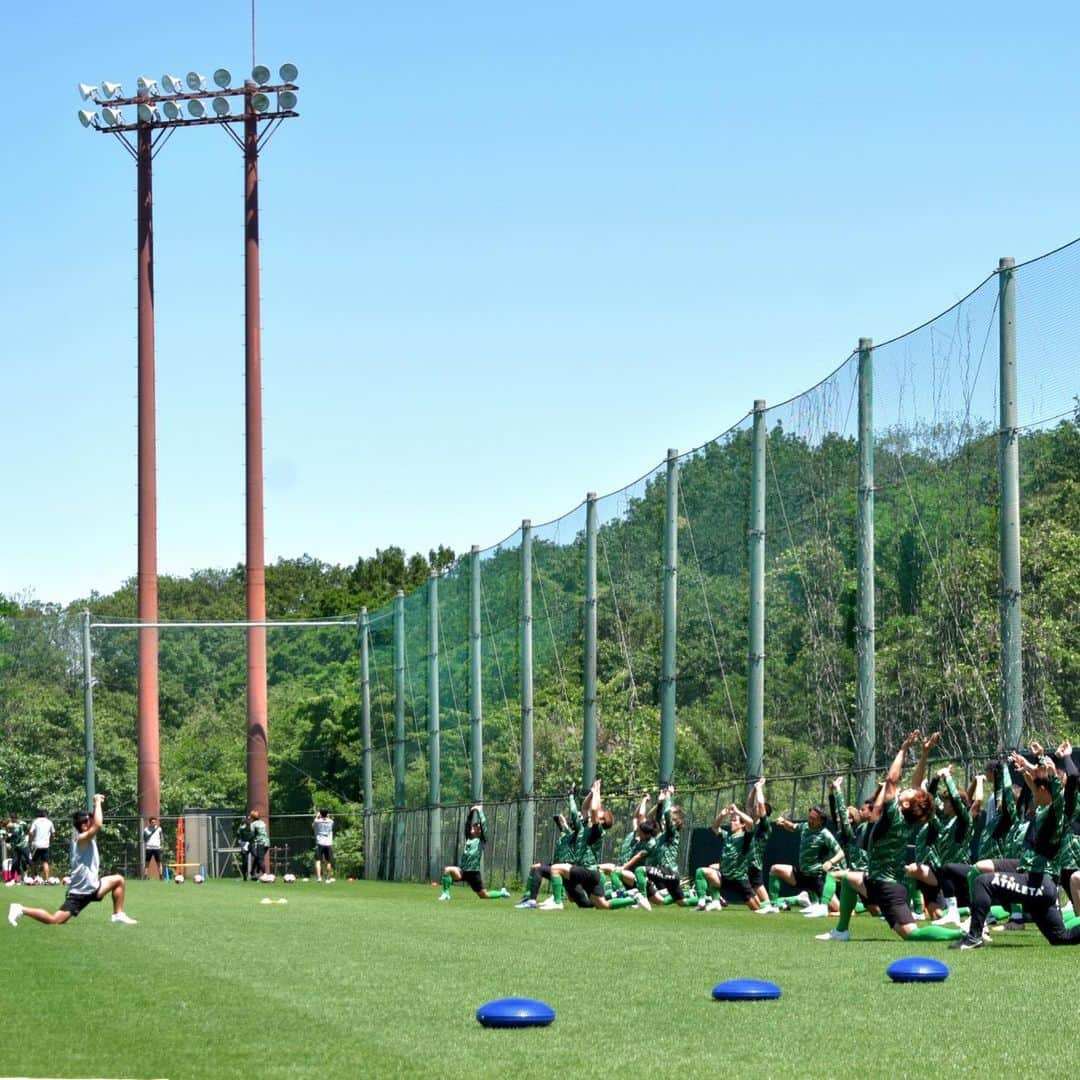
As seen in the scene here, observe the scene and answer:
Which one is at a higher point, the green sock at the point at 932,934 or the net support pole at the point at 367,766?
the green sock at the point at 932,934

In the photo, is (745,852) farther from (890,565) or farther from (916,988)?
(916,988)

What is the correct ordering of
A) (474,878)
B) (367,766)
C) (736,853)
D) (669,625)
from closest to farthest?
(736,853)
(669,625)
(474,878)
(367,766)

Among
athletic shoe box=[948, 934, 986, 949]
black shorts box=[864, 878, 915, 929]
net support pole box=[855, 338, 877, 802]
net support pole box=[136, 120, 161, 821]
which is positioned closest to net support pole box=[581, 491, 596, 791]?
net support pole box=[855, 338, 877, 802]

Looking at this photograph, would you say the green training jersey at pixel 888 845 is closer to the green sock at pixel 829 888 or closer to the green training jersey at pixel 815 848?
the green sock at pixel 829 888

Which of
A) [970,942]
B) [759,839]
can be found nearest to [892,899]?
[970,942]

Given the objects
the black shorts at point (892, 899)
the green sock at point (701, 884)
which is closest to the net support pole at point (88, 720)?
the green sock at point (701, 884)

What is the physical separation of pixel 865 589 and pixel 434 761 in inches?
949

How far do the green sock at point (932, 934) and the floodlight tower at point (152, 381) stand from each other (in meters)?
42.3

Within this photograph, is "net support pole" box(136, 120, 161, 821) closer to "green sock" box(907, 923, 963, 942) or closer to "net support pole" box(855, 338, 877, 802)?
"net support pole" box(855, 338, 877, 802)

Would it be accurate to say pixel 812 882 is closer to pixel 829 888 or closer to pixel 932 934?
pixel 829 888

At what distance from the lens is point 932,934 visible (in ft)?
63.4

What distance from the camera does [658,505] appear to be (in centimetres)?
3756

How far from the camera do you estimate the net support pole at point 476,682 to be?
4691cm

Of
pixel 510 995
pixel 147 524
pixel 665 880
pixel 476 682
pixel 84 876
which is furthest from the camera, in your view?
pixel 147 524
